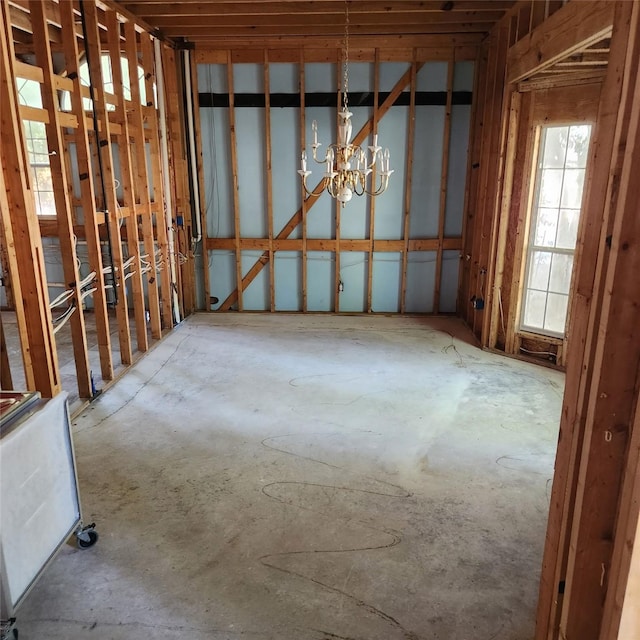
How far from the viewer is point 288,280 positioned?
7371 millimetres

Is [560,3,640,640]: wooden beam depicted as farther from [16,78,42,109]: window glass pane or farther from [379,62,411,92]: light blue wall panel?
[16,78,42,109]: window glass pane

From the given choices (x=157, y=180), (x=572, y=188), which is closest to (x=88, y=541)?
(x=157, y=180)

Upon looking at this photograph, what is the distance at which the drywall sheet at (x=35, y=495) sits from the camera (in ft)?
6.75

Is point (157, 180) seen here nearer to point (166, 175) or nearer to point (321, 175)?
point (166, 175)

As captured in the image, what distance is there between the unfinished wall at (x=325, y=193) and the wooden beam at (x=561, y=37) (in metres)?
1.76

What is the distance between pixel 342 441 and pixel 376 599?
149 cm

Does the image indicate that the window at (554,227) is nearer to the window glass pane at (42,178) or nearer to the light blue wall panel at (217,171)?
the light blue wall panel at (217,171)

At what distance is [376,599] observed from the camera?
242 cm

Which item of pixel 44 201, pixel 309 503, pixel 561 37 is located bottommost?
pixel 309 503

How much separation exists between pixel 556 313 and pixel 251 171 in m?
4.22

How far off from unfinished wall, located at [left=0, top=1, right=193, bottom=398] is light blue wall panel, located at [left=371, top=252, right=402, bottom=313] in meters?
2.59

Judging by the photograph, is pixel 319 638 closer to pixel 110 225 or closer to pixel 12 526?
pixel 12 526

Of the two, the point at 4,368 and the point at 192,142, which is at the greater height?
the point at 192,142

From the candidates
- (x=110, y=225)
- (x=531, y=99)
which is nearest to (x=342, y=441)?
(x=110, y=225)
